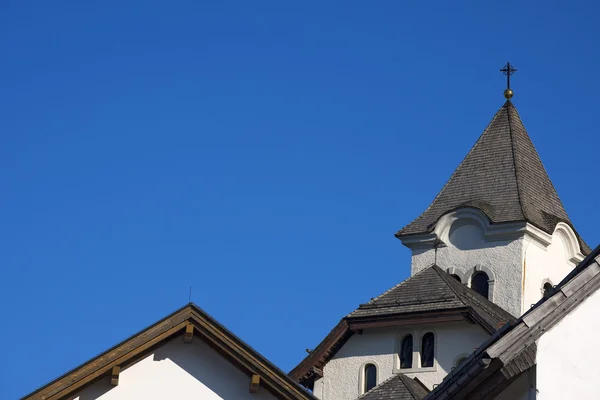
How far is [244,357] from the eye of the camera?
2239cm

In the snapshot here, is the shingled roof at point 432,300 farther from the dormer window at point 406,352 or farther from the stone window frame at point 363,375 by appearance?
the stone window frame at point 363,375

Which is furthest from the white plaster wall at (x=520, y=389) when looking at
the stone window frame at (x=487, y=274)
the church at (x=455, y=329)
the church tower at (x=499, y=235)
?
the stone window frame at (x=487, y=274)

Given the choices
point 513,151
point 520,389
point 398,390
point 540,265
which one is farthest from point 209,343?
point 513,151

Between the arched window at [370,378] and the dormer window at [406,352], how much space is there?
33.1 inches

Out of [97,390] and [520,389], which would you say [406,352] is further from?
[520,389]

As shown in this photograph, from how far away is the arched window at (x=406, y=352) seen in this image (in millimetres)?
36750

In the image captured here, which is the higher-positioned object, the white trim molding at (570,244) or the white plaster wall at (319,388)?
the white trim molding at (570,244)

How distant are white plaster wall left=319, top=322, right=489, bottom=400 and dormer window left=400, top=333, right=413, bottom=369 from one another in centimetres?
19

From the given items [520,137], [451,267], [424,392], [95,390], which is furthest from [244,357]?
[520,137]

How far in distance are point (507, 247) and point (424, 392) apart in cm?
786

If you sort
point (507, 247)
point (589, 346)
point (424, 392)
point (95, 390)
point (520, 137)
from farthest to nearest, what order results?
point (520, 137)
point (507, 247)
point (424, 392)
point (95, 390)
point (589, 346)

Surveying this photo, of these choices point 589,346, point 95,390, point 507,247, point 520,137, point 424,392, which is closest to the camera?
point 589,346

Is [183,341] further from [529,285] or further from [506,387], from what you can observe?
[529,285]

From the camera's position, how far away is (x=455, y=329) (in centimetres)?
3628
